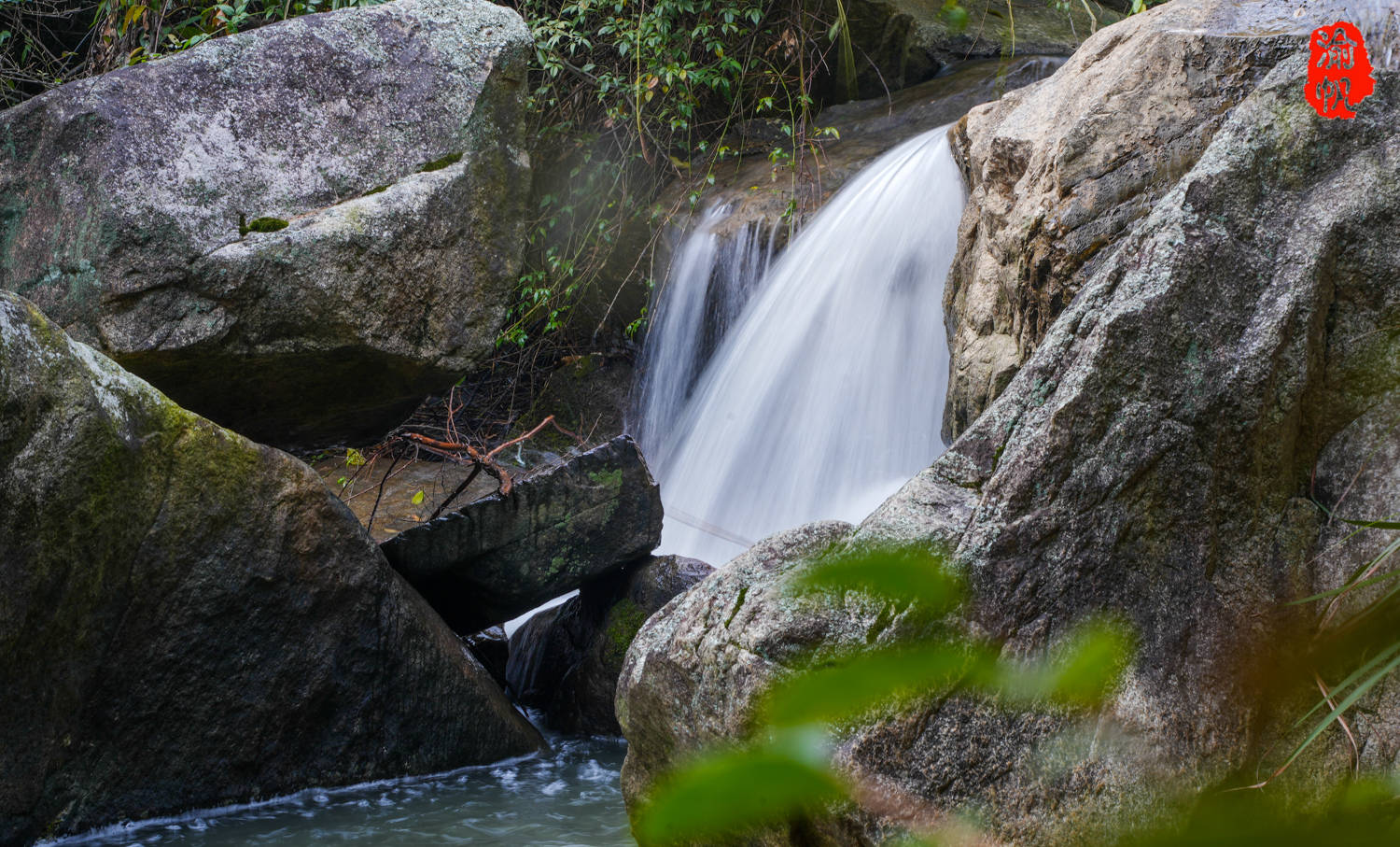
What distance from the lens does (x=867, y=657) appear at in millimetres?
538

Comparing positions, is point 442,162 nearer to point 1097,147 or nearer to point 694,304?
point 1097,147

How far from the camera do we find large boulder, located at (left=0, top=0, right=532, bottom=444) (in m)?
4.20

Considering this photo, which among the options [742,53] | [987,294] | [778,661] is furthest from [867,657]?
[742,53]

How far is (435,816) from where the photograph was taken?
12.2 feet

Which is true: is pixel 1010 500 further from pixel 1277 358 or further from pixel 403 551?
pixel 403 551

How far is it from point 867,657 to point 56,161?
463 centimetres

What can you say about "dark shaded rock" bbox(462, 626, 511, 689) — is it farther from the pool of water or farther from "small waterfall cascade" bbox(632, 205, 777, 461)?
"small waterfall cascade" bbox(632, 205, 777, 461)

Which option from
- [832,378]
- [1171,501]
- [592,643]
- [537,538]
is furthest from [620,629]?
[1171,501]

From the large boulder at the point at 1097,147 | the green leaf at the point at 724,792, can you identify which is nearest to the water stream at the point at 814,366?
the large boulder at the point at 1097,147

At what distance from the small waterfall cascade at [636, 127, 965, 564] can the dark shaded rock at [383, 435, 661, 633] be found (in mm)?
1081

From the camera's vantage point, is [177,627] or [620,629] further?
[620,629]

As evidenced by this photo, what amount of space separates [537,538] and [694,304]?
3.13 m

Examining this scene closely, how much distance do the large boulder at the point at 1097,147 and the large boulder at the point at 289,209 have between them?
208 centimetres

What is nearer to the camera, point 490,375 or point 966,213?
point 966,213
